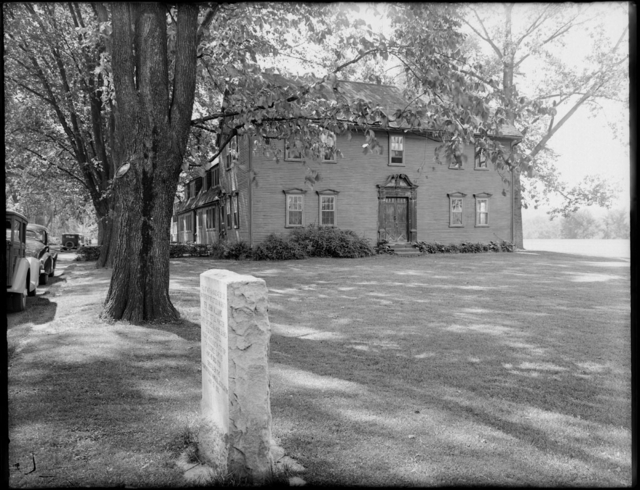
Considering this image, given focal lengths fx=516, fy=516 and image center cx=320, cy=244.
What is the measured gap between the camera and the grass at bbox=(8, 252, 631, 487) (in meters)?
3.99

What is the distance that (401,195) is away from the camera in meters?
29.0

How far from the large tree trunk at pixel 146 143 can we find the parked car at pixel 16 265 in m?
3.41

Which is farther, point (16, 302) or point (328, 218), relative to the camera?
point (328, 218)

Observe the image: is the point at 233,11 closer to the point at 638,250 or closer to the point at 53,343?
the point at 53,343

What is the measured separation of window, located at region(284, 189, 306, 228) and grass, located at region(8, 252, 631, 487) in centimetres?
1541

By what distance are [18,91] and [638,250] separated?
2747 cm

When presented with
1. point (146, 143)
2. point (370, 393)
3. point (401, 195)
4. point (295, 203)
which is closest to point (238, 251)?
Result: point (295, 203)

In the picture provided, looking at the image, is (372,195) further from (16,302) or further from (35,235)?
(16,302)

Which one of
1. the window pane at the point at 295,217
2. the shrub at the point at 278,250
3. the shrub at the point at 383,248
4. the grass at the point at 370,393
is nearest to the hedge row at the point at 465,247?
the shrub at the point at 383,248

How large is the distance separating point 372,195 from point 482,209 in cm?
747

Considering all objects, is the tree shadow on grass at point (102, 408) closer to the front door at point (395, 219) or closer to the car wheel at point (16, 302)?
the car wheel at point (16, 302)

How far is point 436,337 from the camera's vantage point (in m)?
8.45

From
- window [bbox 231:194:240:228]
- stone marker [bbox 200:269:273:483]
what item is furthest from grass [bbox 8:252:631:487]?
window [bbox 231:194:240:228]

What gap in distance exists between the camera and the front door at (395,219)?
28.8 meters
